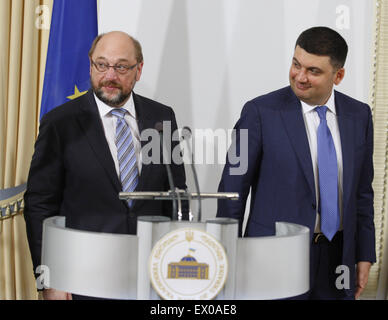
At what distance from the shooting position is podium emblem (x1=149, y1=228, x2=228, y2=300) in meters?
1.68

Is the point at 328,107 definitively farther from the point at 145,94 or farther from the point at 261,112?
the point at 145,94

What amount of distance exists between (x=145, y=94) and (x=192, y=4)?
599 millimetres

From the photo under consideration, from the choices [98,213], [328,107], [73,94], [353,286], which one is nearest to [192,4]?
[73,94]

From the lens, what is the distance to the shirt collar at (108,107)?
2834mm

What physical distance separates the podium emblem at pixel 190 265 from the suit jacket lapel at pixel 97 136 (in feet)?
3.47

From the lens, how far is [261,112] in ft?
9.12

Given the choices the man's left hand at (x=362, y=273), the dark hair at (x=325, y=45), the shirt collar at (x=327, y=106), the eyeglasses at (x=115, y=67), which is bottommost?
the man's left hand at (x=362, y=273)

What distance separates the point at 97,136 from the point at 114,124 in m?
0.13

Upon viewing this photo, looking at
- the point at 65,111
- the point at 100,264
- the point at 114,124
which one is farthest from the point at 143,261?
the point at 65,111

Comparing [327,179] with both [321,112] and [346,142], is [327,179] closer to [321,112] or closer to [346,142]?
[346,142]

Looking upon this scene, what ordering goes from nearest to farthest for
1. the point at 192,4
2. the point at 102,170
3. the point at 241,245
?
the point at 241,245
the point at 102,170
the point at 192,4

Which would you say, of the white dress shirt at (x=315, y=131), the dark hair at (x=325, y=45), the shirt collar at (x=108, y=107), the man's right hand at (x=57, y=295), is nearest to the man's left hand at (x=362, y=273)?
the white dress shirt at (x=315, y=131)

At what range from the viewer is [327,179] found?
8.98ft

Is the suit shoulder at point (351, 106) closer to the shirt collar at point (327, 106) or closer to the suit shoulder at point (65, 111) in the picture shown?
the shirt collar at point (327, 106)
